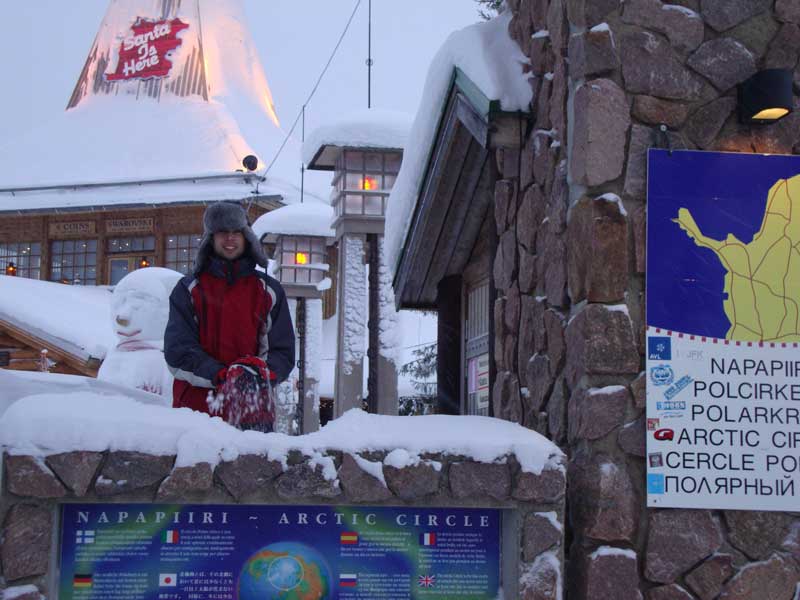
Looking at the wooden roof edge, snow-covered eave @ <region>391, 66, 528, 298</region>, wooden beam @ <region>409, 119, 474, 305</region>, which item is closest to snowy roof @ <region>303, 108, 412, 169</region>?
wooden beam @ <region>409, 119, 474, 305</region>

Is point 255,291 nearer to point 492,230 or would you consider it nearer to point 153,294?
point 492,230

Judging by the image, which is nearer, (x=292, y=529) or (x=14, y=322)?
(x=292, y=529)

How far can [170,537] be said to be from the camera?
370 centimetres

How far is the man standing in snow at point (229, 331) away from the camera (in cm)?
438

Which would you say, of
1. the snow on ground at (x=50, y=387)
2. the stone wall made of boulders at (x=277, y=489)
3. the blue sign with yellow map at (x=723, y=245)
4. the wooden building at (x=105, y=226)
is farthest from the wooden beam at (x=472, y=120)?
the wooden building at (x=105, y=226)

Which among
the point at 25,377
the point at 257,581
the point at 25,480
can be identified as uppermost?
the point at 25,377

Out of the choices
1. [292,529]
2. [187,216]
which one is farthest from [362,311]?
[187,216]

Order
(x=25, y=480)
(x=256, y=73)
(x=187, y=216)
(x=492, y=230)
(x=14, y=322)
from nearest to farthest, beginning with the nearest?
1. (x=25, y=480)
2. (x=492, y=230)
3. (x=14, y=322)
4. (x=187, y=216)
5. (x=256, y=73)

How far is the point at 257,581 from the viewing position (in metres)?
3.74

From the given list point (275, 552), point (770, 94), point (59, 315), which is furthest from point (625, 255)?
point (59, 315)

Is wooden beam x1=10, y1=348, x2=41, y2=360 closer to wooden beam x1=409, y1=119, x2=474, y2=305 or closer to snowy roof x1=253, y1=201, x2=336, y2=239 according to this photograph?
snowy roof x1=253, y1=201, x2=336, y2=239

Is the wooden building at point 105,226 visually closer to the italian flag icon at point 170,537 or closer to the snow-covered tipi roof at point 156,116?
the snow-covered tipi roof at point 156,116

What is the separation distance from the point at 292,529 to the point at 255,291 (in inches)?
50.9

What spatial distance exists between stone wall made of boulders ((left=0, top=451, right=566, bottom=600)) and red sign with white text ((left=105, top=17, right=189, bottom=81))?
25.7 meters
